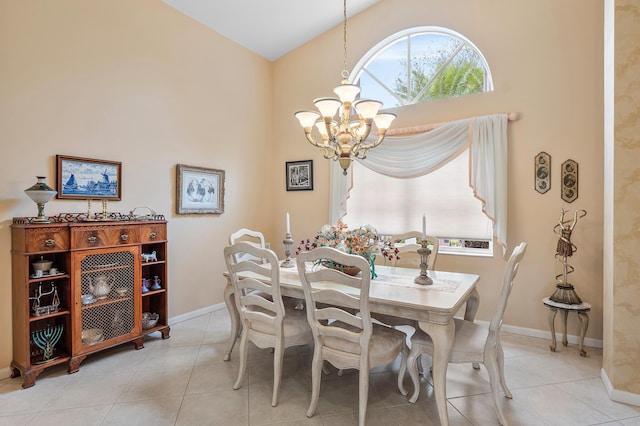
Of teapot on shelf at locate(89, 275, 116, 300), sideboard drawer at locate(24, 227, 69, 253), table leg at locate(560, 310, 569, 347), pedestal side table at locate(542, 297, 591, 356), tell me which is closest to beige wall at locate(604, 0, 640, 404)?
pedestal side table at locate(542, 297, 591, 356)

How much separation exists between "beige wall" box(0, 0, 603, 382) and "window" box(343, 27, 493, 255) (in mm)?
171

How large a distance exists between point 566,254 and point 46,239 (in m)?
4.29

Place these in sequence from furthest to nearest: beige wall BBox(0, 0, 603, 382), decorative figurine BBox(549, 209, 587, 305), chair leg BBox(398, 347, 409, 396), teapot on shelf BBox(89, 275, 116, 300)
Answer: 1. decorative figurine BBox(549, 209, 587, 305)
2. teapot on shelf BBox(89, 275, 116, 300)
3. beige wall BBox(0, 0, 603, 382)
4. chair leg BBox(398, 347, 409, 396)

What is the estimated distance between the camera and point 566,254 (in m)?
2.90

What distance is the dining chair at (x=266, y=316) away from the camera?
213cm

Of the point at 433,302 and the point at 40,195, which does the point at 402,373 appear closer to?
the point at 433,302

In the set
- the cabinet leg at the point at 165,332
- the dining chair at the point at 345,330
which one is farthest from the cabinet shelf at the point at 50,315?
the dining chair at the point at 345,330

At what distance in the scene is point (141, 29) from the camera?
3324mm

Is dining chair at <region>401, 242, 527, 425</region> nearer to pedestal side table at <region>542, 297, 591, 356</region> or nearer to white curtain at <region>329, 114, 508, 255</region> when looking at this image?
pedestal side table at <region>542, 297, 591, 356</region>

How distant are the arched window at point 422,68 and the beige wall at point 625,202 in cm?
137

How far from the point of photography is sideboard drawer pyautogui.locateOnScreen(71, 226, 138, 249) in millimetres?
2566

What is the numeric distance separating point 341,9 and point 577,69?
2683 mm

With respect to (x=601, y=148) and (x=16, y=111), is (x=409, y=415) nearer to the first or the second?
(x=601, y=148)

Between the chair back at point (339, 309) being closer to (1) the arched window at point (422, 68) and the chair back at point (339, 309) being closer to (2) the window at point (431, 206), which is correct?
(2) the window at point (431, 206)
